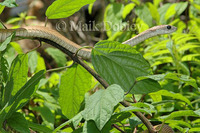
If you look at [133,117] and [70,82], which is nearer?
[133,117]

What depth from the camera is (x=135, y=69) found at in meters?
1.21

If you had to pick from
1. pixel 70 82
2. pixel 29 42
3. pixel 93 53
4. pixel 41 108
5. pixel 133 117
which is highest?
pixel 93 53

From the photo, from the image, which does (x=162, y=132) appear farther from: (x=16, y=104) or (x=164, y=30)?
(x=164, y=30)

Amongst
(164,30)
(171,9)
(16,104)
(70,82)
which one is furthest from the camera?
(171,9)

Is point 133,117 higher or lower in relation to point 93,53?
lower

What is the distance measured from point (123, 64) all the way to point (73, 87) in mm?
301

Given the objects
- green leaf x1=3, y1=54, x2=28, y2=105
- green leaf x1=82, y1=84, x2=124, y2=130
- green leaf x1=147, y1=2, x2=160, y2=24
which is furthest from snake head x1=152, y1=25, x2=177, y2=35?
green leaf x1=82, y1=84, x2=124, y2=130

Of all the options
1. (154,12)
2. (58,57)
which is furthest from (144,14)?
(58,57)

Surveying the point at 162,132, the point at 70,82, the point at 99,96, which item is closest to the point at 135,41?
the point at 70,82

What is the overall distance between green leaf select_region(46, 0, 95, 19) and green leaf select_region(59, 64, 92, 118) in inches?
9.1

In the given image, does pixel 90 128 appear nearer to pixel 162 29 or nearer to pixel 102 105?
pixel 102 105

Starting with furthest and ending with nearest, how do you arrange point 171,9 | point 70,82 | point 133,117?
point 171,9 → point 70,82 → point 133,117

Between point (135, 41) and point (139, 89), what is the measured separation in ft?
2.06

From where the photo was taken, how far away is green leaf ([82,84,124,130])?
0.95 metres
